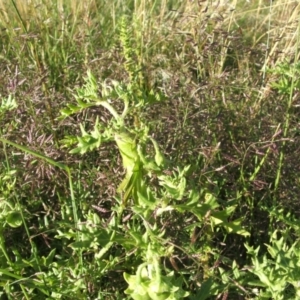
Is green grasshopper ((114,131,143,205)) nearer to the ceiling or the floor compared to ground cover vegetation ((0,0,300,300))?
nearer to the ceiling

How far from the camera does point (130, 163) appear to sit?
1.31 meters

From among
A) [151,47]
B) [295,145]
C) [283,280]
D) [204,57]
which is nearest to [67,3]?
[151,47]

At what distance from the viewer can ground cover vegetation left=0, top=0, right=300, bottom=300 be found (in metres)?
1.29

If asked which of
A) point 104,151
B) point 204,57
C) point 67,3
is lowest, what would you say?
point 67,3

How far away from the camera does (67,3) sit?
127 inches

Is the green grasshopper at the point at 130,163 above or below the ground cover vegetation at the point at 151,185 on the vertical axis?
above

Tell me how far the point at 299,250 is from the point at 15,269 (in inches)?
26.2

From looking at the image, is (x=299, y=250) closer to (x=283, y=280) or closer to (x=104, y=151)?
(x=283, y=280)

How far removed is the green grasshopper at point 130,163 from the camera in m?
1.27

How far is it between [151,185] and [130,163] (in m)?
0.20

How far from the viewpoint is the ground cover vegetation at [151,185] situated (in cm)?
129

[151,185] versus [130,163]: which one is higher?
[130,163]

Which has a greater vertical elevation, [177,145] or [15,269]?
[177,145]

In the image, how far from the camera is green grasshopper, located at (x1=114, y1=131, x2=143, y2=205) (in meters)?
1.27
